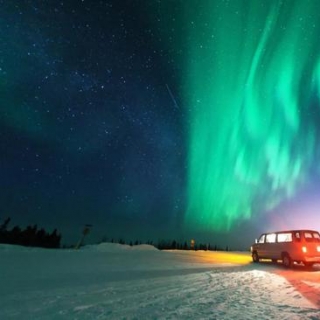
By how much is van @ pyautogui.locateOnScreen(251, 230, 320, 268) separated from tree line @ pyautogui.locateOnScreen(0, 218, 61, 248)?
66.2 m

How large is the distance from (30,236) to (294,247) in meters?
74.3

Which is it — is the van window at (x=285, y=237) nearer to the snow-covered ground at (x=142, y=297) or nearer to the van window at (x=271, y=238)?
the van window at (x=271, y=238)

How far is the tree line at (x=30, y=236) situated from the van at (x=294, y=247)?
66154 mm

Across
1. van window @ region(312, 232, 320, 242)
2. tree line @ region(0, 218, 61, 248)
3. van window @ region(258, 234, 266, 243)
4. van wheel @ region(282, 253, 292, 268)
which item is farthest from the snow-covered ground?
tree line @ region(0, 218, 61, 248)

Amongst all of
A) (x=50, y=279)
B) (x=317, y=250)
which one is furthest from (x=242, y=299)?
(x=317, y=250)

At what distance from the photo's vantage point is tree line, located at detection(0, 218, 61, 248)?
75519mm

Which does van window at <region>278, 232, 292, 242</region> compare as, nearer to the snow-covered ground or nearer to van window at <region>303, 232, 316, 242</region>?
van window at <region>303, 232, 316, 242</region>

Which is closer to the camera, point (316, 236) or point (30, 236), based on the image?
point (316, 236)

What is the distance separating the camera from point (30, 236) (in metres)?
78.8

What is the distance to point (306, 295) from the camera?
27.5ft

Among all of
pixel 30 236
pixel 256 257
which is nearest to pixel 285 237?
pixel 256 257

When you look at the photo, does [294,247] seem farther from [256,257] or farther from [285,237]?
[256,257]

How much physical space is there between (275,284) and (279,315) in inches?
189

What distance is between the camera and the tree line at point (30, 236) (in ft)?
248
